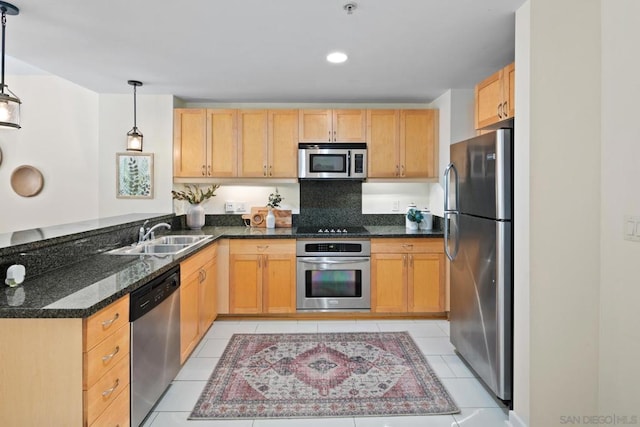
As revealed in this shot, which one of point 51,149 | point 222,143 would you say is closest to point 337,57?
point 222,143

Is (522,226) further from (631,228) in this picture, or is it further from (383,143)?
(383,143)

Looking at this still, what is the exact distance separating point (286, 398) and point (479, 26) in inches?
105

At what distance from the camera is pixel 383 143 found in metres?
4.20

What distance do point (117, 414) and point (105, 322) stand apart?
1.61 ft

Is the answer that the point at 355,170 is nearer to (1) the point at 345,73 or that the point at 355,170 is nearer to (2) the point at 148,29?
(1) the point at 345,73

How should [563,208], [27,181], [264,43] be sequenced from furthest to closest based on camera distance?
[27,181], [264,43], [563,208]

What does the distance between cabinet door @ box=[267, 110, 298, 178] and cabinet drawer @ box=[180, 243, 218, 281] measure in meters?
1.07

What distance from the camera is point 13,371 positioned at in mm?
1518

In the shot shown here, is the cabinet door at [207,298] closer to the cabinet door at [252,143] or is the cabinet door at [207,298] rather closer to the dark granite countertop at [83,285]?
the dark granite countertop at [83,285]

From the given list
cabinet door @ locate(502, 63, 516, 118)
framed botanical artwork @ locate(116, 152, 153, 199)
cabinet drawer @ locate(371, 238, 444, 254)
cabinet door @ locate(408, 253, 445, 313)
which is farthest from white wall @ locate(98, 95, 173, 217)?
cabinet door @ locate(502, 63, 516, 118)

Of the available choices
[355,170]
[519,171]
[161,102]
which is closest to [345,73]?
[355,170]

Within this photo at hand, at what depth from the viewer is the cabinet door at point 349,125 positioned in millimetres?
4191

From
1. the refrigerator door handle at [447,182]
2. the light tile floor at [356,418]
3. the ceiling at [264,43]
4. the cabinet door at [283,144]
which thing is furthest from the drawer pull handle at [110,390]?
the cabinet door at [283,144]

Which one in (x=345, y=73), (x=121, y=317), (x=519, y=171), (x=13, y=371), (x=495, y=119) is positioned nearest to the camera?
(x=13, y=371)
